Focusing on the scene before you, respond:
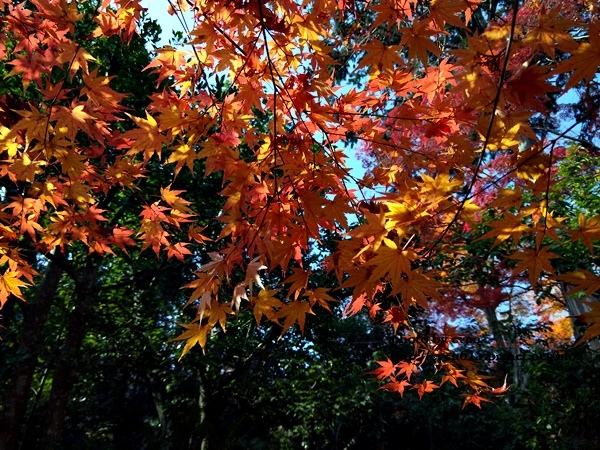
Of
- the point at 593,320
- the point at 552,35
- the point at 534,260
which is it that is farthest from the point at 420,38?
the point at 593,320

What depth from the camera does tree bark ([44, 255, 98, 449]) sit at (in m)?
4.88

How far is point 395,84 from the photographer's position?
1.71 meters

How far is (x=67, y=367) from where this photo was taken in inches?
192

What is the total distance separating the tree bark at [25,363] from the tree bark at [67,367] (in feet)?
0.86

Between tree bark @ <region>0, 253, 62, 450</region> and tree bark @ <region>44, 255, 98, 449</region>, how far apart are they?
0.26 meters

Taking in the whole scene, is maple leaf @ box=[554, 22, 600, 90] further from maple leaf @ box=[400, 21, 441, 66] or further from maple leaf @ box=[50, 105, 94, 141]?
maple leaf @ box=[50, 105, 94, 141]

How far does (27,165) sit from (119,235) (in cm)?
73

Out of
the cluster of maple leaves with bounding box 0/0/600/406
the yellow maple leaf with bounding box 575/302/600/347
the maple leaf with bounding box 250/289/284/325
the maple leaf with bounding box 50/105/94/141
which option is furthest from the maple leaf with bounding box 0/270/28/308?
the yellow maple leaf with bounding box 575/302/600/347

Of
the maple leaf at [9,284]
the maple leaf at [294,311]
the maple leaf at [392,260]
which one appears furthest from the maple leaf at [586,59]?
the maple leaf at [9,284]

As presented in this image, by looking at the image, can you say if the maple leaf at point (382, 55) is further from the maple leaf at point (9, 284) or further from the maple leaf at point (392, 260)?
the maple leaf at point (9, 284)

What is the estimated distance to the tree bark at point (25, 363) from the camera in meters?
4.71

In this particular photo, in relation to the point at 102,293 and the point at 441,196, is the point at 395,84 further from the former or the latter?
the point at 102,293

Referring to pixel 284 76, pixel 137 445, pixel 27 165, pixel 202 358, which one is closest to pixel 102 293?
pixel 202 358

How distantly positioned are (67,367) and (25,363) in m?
0.42
